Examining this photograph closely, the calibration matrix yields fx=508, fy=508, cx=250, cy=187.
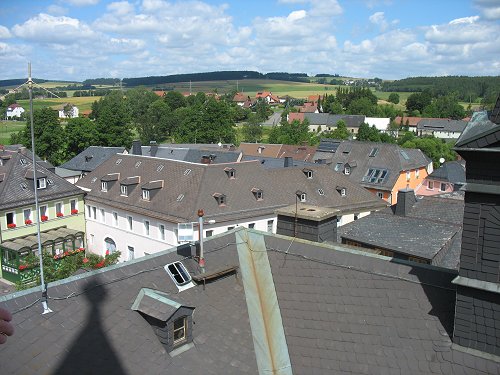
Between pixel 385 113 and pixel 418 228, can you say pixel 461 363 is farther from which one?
pixel 385 113

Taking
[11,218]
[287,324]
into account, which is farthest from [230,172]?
[287,324]

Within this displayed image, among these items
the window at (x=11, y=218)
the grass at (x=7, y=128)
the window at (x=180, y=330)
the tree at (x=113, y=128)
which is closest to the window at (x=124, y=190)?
the window at (x=11, y=218)

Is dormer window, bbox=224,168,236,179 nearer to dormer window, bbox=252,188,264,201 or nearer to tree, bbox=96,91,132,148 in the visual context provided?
dormer window, bbox=252,188,264,201

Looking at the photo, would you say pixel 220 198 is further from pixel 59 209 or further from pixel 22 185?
pixel 22 185

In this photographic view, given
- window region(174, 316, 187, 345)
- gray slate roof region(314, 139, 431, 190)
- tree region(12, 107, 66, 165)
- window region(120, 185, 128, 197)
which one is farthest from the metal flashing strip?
tree region(12, 107, 66, 165)

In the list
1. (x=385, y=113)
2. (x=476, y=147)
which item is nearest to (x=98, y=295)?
(x=476, y=147)

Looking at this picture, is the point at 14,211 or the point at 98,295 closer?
the point at 98,295
